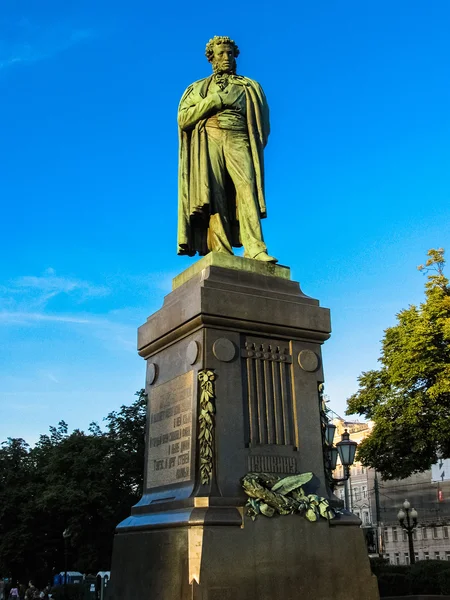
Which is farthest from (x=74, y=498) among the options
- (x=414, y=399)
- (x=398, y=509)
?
(x=398, y=509)

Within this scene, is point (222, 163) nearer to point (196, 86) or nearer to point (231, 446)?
point (196, 86)

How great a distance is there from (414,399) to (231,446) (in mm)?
26614

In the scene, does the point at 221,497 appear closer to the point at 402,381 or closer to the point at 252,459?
the point at 252,459

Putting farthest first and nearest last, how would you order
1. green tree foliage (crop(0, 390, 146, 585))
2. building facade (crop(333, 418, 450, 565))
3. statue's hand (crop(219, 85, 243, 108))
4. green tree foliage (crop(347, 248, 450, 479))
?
building facade (crop(333, 418, 450, 565)) < green tree foliage (crop(0, 390, 146, 585)) < green tree foliage (crop(347, 248, 450, 479)) < statue's hand (crop(219, 85, 243, 108))

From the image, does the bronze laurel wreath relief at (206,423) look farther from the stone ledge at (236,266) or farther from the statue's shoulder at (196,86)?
the statue's shoulder at (196,86)

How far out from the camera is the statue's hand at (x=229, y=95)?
10500 mm

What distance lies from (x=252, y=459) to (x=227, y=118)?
5114 mm

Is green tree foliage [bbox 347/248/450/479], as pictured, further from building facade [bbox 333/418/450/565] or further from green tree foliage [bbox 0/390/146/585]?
building facade [bbox 333/418/450/565]

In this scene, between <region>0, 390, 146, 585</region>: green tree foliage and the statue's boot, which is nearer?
the statue's boot

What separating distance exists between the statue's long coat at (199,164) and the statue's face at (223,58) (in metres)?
0.16

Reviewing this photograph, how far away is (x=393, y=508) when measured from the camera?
244ft

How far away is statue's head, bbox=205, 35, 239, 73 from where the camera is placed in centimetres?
1090

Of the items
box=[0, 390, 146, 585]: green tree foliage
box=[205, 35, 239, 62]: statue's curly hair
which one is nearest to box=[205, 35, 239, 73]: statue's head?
box=[205, 35, 239, 62]: statue's curly hair

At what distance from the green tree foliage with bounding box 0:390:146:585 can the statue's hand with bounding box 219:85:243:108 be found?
31.7m
